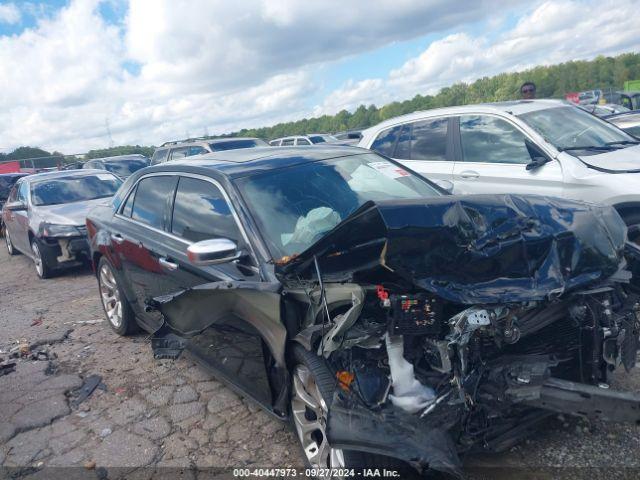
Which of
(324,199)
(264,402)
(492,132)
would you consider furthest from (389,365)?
(492,132)

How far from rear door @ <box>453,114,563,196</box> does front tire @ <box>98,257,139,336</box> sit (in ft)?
11.9

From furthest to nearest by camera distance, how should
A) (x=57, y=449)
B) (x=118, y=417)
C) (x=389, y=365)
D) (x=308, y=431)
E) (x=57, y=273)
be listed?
(x=57, y=273), (x=118, y=417), (x=57, y=449), (x=308, y=431), (x=389, y=365)

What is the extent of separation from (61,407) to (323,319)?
258cm

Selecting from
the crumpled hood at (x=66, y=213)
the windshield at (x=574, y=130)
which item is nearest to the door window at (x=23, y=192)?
the crumpled hood at (x=66, y=213)

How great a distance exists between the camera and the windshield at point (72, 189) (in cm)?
921

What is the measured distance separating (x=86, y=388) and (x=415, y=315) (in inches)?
122

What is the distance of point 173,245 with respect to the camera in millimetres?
4023

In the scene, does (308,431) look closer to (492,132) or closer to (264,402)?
(264,402)

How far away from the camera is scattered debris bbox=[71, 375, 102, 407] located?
4.19 m

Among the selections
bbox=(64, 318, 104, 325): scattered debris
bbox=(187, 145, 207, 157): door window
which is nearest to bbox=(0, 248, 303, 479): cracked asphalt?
bbox=(64, 318, 104, 325): scattered debris

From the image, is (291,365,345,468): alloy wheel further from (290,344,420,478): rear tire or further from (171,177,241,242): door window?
(171,177,241,242): door window

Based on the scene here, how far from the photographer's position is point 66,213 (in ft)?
28.1

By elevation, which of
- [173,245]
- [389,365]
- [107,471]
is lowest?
[107,471]

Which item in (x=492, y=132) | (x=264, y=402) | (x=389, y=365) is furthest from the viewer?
(x=492, y=132)
